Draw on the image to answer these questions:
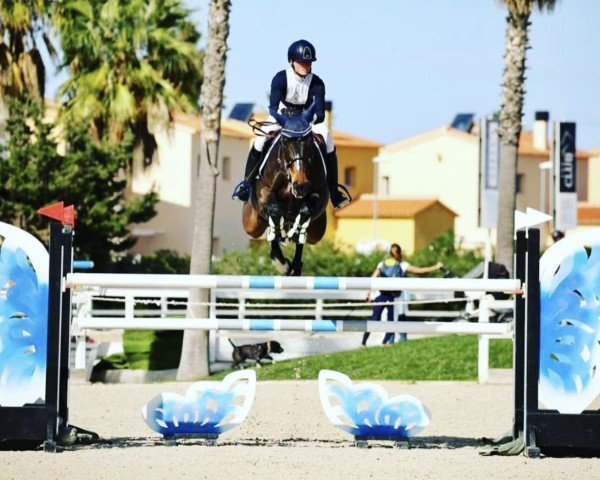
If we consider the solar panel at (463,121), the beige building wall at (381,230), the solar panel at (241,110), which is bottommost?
the beige building wall at (381,230)

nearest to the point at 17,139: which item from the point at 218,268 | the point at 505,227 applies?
the point at 218,268

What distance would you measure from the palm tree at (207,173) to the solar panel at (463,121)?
57993 mm

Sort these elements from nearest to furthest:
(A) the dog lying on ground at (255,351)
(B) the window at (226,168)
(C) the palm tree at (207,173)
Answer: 1. (A) the dog lying on ground at (255,351)
2. (C) the palm tree at (207,173)
3. (B) the window at (226,168)

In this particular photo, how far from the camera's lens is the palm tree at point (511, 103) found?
2342cm

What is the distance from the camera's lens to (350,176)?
62.5 metres

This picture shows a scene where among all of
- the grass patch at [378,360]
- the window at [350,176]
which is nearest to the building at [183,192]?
the window at [350,176]

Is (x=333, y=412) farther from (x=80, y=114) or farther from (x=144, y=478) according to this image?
(x=80, y=114)

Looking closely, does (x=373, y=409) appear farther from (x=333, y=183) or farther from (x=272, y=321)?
(x=333, y=183)

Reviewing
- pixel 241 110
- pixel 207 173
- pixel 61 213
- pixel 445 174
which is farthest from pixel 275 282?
pixel 445 174

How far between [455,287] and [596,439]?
180 centimetres

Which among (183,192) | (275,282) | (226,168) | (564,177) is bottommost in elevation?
(275,282)

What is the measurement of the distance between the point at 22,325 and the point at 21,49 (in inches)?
728

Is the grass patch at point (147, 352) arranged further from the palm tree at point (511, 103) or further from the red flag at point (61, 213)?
the red flag at point (61, 213)

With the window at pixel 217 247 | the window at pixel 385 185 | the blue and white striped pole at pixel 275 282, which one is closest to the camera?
the blue and white striped pole at pixel 275 282
